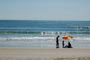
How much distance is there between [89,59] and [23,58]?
289cm

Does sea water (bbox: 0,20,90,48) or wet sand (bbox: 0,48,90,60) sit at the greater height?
sea water (bbox: 0,20,90,48)

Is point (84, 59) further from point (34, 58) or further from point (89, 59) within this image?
point (34, 58)

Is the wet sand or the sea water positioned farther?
the sea water

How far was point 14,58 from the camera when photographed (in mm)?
8086

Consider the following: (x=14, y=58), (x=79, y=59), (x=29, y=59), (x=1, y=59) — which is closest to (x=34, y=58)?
(x=29, y=59)

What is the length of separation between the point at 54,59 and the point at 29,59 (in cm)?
109

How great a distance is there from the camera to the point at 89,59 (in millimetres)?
7676

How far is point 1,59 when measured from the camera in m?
7.93

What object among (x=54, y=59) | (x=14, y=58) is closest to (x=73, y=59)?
(x=54, y=59)

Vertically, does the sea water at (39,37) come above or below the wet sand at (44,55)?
above

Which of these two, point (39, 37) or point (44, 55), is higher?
point (39, 37)

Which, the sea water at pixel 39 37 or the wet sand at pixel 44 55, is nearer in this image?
the wet sand at pixel 44 55

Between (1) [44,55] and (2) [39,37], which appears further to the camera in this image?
(2) [39,37]

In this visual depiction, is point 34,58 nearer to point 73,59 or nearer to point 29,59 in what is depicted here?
point 29,59
